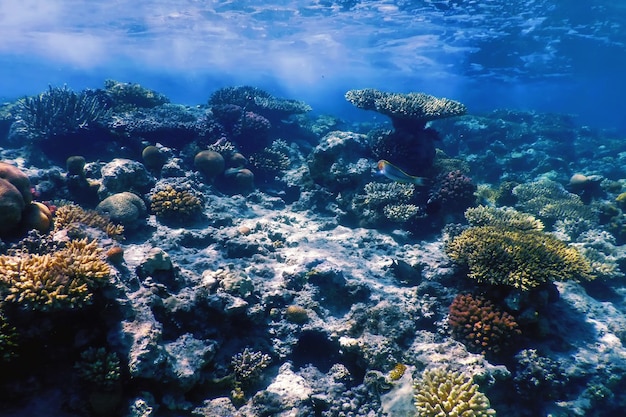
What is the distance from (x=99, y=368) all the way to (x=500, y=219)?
28.9ft

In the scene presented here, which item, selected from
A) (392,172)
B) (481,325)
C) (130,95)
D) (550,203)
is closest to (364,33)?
(130,95)

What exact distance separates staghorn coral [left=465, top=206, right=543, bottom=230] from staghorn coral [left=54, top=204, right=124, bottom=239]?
827cm

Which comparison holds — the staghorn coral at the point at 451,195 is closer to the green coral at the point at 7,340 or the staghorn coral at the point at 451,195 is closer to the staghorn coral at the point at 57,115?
the green coral at the point at 7,340

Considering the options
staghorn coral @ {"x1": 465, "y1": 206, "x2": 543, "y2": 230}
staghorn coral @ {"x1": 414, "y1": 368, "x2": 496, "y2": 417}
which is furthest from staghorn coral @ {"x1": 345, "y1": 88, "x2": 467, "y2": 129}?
staghorn coral @ {"x1": 414, "y1": 368, "x2": 496, "y2": 417}

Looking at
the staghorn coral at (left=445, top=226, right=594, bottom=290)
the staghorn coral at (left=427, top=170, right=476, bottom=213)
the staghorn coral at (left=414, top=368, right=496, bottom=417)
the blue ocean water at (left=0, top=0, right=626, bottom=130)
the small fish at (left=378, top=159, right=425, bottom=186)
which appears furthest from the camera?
the blue ocean water at (left=0, top=0, right=626, bottom=130)

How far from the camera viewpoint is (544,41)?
1222 inches

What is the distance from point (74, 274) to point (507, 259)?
6.68m

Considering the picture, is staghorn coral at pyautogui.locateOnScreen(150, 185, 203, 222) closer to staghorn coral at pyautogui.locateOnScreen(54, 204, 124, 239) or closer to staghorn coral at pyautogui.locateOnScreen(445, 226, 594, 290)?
staghorn coral at pyautogui.locateOnScreen(54, 204, 124, 239)

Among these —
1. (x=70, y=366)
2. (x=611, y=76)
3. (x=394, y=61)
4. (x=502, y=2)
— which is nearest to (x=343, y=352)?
(x=70, y=366)

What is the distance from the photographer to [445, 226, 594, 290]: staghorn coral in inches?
220

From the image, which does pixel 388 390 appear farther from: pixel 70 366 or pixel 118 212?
pixel 118 212

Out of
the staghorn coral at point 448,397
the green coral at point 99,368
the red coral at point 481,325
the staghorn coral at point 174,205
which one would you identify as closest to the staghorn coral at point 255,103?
the staghorn coral at point 174,205

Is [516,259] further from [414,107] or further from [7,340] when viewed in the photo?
[7,340]

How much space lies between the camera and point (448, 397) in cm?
415
